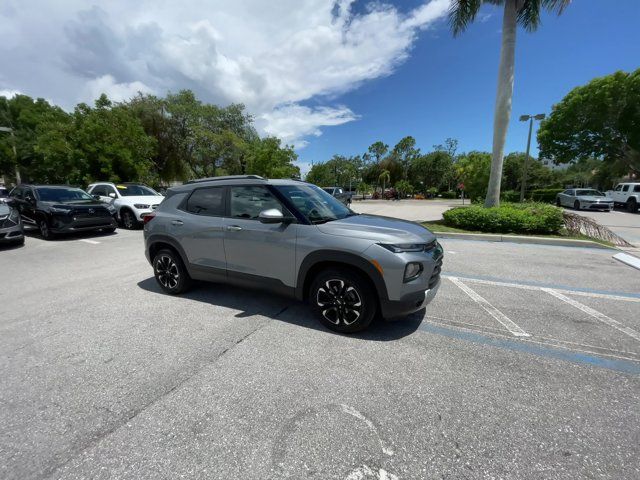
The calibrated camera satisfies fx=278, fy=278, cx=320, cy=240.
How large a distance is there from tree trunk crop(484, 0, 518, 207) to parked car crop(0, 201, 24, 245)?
49.5 feet

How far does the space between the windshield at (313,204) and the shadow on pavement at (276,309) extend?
1.28 meters

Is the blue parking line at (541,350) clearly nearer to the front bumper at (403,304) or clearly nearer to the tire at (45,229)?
the front bumper at (403,304)

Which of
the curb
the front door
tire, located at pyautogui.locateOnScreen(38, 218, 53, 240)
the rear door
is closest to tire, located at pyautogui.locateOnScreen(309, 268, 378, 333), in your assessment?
the front door

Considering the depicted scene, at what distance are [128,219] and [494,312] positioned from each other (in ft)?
40.3

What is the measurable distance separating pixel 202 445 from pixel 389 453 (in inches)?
47.9

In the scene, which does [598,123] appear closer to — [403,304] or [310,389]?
[403,304]

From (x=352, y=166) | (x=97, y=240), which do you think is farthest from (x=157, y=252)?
(x=352, y=166)

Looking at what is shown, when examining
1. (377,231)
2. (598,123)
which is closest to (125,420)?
(377,231)

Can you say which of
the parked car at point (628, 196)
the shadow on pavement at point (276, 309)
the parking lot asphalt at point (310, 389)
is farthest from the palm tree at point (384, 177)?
the shadow on pavement at point (276, 309)

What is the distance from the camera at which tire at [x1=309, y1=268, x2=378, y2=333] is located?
300 cm

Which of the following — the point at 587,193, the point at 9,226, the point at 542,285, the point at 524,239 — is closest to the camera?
the point at 542,285

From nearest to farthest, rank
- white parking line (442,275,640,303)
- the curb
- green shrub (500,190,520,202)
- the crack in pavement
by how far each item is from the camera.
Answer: the crack in pavement < white parking line (442,275,640,303) < the curb < green shrub (500,190,520,202)

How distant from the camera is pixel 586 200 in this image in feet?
63.6

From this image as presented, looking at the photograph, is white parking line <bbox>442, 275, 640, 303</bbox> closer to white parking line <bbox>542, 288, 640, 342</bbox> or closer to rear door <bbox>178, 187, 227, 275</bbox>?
white parking line <bbox>542, 288, 640, 342</bbox>
